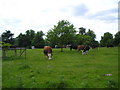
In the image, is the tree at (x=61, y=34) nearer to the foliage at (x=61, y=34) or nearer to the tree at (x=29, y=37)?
the foliage at (x=61, y=34)

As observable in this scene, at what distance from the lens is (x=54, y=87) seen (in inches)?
271

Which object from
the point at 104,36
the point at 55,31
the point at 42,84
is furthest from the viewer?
the point at 104,36

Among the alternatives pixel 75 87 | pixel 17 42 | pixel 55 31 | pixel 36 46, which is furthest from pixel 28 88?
pixel 17 42

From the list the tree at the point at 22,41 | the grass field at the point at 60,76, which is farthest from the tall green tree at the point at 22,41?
the grass field at the point at 60,76

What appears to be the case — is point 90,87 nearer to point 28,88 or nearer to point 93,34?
point 28,88

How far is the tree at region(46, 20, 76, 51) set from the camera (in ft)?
133

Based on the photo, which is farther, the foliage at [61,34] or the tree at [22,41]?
the tree at [22,41]

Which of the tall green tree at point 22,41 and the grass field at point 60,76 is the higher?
the tall green tree at point 22,41

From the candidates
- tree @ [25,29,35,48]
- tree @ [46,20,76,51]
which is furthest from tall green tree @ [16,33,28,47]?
tree @ [46,20,76,51]

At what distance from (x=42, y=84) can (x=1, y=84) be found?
2.02m

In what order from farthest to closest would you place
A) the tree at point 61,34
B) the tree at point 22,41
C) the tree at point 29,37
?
the tree at point 29,37
the tree at point 22,41
the tree at point 61,34

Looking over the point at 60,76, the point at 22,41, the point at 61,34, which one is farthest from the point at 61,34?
the point at 22,41

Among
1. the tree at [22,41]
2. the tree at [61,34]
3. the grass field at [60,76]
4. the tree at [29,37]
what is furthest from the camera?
the tree at [29,37]

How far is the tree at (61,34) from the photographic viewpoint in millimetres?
40388
